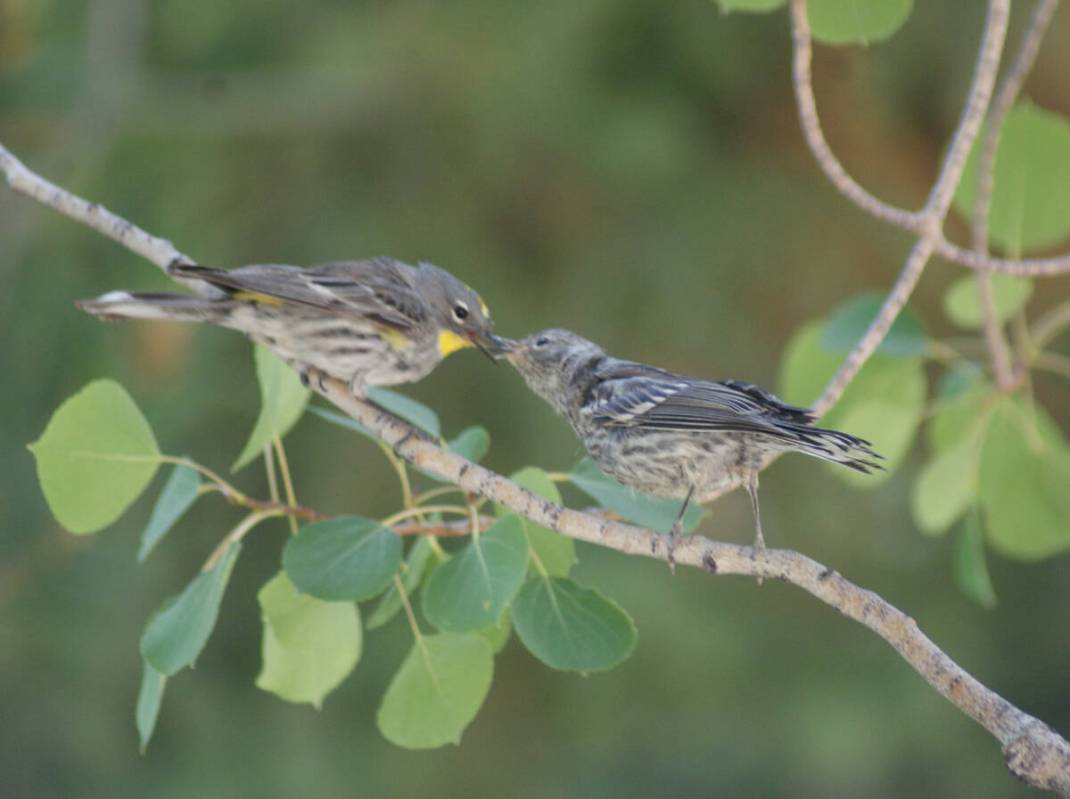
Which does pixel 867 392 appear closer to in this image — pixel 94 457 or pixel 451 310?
pixel 451 310

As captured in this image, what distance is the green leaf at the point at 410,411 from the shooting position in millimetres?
2436

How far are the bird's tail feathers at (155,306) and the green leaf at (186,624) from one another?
467mm

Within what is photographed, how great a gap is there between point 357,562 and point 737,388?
87 centimetres

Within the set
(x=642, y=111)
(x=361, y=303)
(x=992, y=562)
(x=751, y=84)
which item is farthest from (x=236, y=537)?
(x=992, y=562)

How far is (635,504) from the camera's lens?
99.3 inches

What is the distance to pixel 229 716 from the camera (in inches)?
191

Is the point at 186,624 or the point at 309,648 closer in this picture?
the point at 186,624

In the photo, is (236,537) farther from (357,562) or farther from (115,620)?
(115,620)

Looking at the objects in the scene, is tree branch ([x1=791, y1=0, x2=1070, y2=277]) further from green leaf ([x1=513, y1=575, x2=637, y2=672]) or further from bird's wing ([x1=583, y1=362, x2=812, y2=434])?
green leaf ([x1=513, y1=575, x2=637, y2=672])

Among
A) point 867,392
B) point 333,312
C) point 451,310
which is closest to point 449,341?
point 451,310

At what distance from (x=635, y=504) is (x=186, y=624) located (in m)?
0.82

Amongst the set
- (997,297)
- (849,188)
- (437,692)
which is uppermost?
(849,188)

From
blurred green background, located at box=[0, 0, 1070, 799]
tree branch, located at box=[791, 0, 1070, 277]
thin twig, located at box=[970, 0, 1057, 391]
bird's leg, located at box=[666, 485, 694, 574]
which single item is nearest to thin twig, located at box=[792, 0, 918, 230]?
tree branch, located at box=[791, 0, 1070, 277]

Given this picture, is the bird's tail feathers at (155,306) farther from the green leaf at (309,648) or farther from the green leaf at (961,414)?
the green leaf at (961,414)
